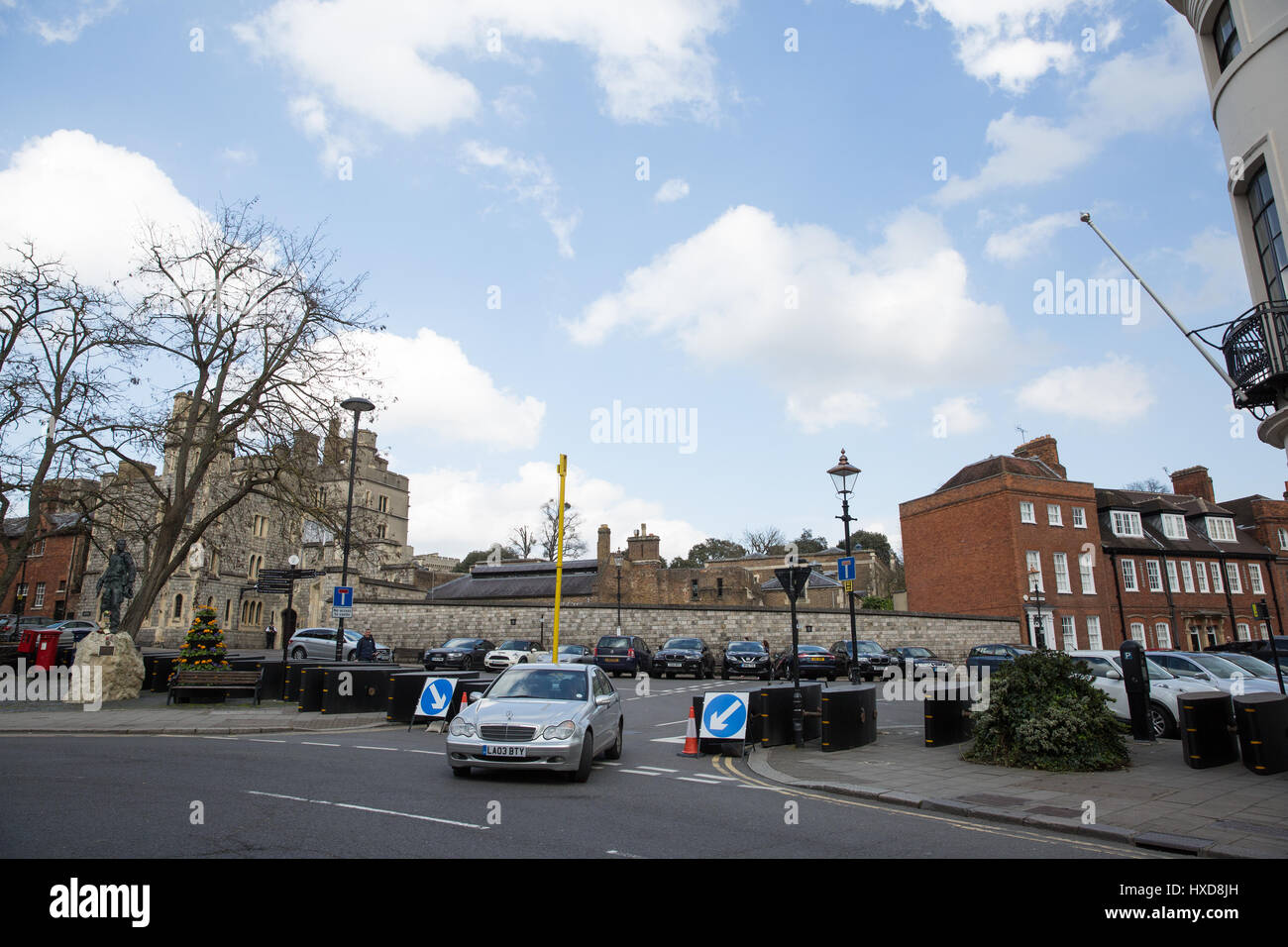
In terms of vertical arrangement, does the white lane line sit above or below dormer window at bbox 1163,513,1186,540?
below

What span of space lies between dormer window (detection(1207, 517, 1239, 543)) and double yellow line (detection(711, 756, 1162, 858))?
4986 cm

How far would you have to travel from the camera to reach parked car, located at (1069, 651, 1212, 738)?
13.9 meters

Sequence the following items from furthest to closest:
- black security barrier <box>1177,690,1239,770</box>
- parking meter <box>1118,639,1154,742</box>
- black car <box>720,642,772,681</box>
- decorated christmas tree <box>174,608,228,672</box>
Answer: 1. black car <box>720,642,772,681</box>
2. decorated christmas tree <box>174,608,228,672</box>
3. parking meter <box>1118,639,1154,742</box>
4. black security barrier <box>1177,690,1239,770</box>

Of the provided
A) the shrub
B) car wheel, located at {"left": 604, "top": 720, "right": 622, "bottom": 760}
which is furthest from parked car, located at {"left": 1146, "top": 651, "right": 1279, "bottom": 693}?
car wheel, located at {"left": 604, "top": 720, "right": 622, "bottom": 760}

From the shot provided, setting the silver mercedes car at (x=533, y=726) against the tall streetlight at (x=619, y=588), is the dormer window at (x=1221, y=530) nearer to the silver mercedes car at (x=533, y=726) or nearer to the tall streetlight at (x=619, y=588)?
the tall streetlight at (x=619, y=588)

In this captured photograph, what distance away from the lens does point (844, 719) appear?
1284cm

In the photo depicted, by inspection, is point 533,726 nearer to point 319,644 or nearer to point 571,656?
point 571,656

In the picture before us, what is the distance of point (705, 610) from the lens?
131 ft

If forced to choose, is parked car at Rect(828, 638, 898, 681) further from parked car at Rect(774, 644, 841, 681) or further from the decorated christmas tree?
the decorated christmas tree

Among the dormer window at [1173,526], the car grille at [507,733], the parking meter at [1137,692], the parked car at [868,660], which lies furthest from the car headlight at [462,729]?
the dormer window at [1173,526]
